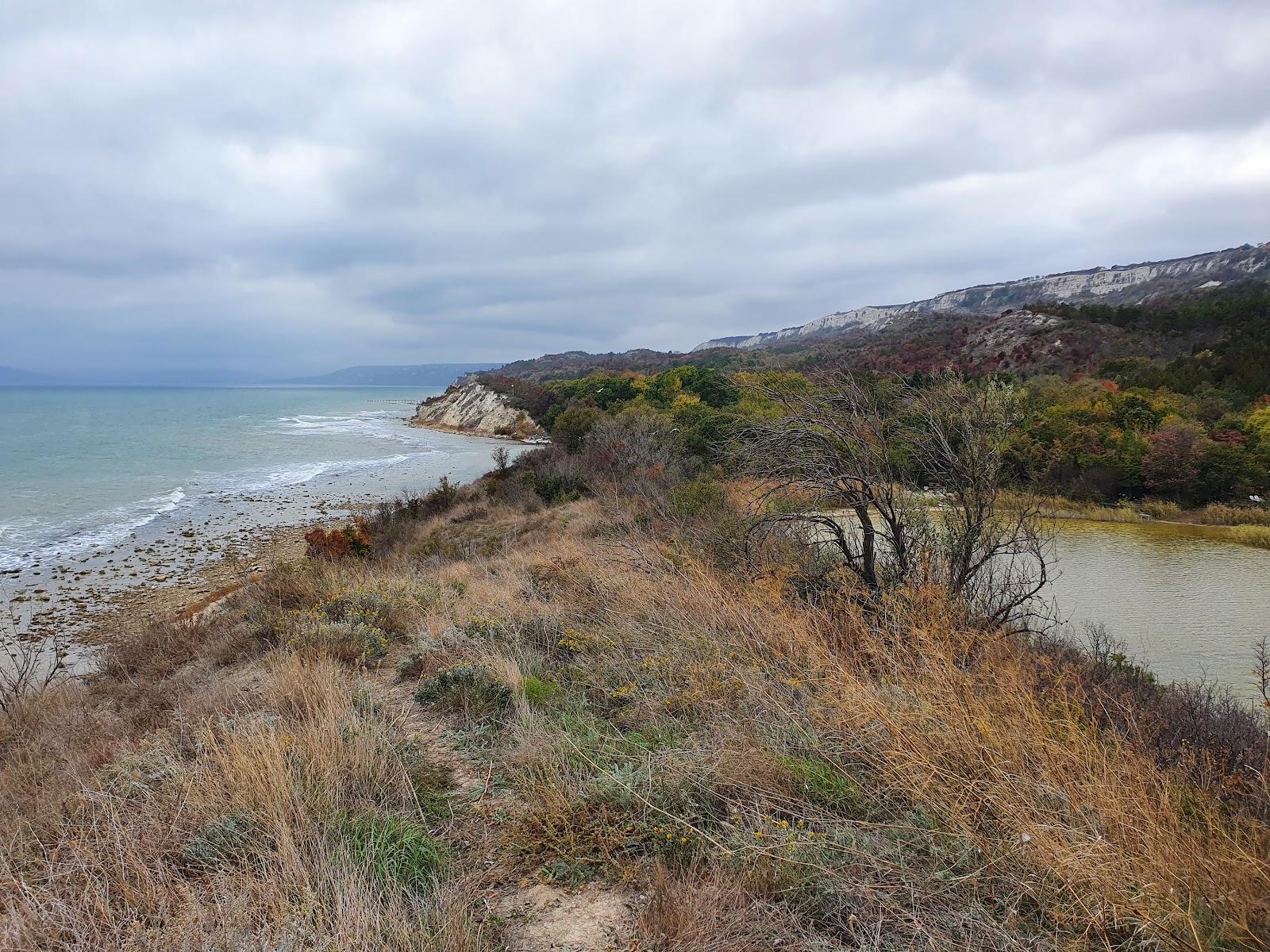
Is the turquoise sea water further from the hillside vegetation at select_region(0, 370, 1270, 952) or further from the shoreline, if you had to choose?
the hillside vegetation at select_region(0, 370, 1270, 952)

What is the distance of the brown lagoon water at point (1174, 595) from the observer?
1067cm

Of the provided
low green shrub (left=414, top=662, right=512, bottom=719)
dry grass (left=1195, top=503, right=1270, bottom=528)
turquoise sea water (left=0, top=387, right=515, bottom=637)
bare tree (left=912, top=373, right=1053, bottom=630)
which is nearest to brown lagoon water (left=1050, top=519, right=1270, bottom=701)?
dry grass (left=1195, top=503, right=1270, bottom=528)

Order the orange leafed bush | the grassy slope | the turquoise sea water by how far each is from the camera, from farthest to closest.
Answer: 1. the turquoise sea water
2. the orange leafed bush
3. the grassy slope

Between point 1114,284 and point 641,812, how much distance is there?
145943 millimetres

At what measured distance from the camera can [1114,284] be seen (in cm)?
11381

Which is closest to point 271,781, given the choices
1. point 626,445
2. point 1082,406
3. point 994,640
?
point 994,640

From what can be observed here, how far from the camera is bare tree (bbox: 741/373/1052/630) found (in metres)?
7.14

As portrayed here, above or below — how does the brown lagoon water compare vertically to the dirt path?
below

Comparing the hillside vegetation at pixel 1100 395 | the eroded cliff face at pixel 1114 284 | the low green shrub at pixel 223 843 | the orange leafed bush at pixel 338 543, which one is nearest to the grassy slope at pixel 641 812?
the low green shrub at pixel 223 843

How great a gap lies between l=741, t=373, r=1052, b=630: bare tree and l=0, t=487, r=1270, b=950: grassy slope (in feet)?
5.55

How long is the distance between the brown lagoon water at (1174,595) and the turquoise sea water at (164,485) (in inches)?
920

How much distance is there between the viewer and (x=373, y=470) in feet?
130

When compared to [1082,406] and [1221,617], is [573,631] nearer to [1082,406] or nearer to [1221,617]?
[1221,617]

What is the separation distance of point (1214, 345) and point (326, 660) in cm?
4968
